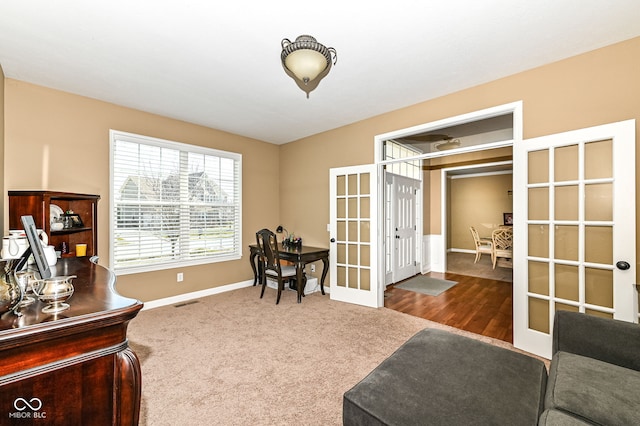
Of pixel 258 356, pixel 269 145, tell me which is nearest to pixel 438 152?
pixel 258 356

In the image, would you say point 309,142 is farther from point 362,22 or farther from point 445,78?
point 362,22

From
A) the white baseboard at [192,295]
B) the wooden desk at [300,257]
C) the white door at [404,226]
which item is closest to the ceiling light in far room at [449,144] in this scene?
the white door at [404,226]

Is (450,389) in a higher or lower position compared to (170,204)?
lower

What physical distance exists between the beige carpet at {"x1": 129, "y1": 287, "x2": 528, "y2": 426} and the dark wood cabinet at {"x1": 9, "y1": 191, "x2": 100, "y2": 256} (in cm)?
118

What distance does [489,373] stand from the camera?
1.42 m

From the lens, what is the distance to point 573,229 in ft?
8.11

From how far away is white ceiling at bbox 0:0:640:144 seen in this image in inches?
77.2

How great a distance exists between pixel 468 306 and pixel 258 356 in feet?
10.0

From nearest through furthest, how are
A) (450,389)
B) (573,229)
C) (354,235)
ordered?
(450,389), (573,229), (354,235)

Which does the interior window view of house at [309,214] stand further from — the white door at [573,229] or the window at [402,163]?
the window at [402,163]

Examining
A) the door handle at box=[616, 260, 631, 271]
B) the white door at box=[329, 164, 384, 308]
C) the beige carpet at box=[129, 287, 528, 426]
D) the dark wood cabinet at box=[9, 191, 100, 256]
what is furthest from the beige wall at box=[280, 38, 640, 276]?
the dark wood cabinet at box=[9, 191, 100, 256]

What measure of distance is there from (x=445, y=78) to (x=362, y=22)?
131cm

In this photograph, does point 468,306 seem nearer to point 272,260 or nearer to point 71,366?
point 272,260

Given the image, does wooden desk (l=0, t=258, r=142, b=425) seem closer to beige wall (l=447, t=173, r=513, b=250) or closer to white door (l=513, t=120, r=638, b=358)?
white door (l=513, t=120, r=638, b=358)
